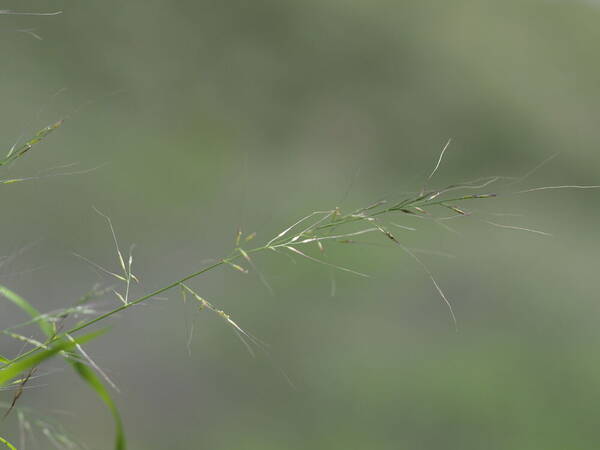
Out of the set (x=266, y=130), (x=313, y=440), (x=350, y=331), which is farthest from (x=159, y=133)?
(x=313, y=440)

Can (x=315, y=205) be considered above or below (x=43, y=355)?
below

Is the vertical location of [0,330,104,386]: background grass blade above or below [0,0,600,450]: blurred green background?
above

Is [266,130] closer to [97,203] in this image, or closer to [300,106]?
[300,106]

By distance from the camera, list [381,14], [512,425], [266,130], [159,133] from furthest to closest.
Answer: [381,14] < [266,130] < [159,133] < [512,425]

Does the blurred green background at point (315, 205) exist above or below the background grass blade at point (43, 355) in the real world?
below

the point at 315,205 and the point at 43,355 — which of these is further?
the point at 315,205

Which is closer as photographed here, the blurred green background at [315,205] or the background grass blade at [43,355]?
the background grass blade at [43,355]

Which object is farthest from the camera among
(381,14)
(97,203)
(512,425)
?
(381,14)

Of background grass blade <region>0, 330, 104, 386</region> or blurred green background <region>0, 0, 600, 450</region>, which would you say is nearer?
background grass blade <region>0, 330, 104, 386</region>
